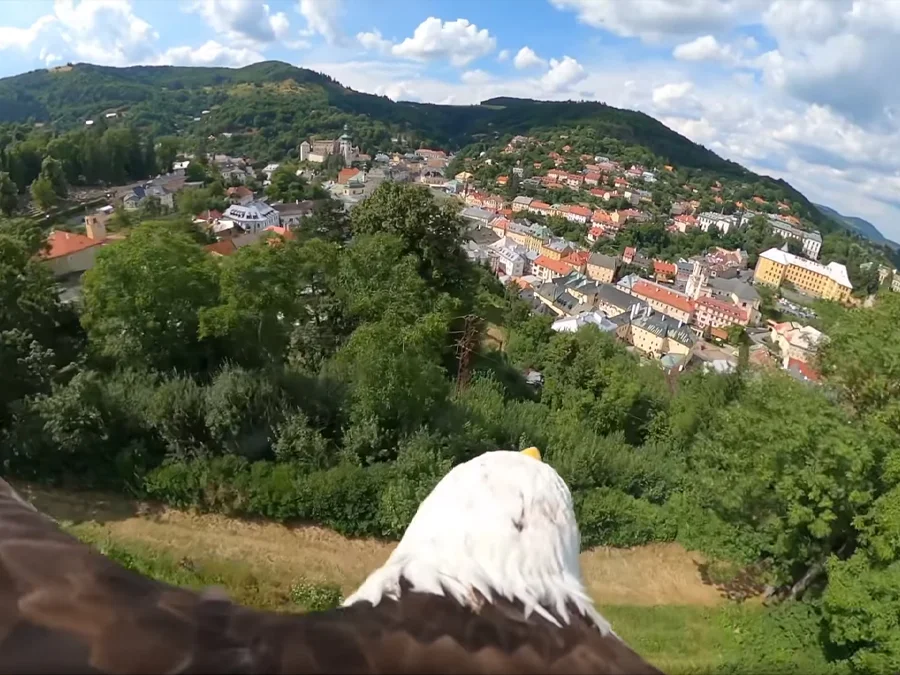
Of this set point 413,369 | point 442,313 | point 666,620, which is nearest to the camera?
point 666,620

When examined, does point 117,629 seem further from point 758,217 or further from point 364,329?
point 758,217

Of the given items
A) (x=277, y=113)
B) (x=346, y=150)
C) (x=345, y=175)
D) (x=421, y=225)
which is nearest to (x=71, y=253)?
(x=421, y=225)

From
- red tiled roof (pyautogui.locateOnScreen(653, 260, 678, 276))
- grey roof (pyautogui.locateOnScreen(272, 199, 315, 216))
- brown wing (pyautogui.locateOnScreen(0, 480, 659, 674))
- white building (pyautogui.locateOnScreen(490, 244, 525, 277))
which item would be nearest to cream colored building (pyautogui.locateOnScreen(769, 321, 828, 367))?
red tiled roof (pyautogui.locateOnScreen(653, 260, 678, 276))

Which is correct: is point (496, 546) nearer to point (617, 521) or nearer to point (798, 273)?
point (617, 521)

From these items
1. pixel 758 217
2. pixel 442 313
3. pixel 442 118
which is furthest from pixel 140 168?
pixel 442 118

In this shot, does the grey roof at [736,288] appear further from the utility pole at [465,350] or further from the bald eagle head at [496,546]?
the bald eagle head at [496,546]

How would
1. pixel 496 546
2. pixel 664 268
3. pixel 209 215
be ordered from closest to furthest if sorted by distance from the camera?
pixel 496 546 < pixel 209 215 < pixel 664 268
